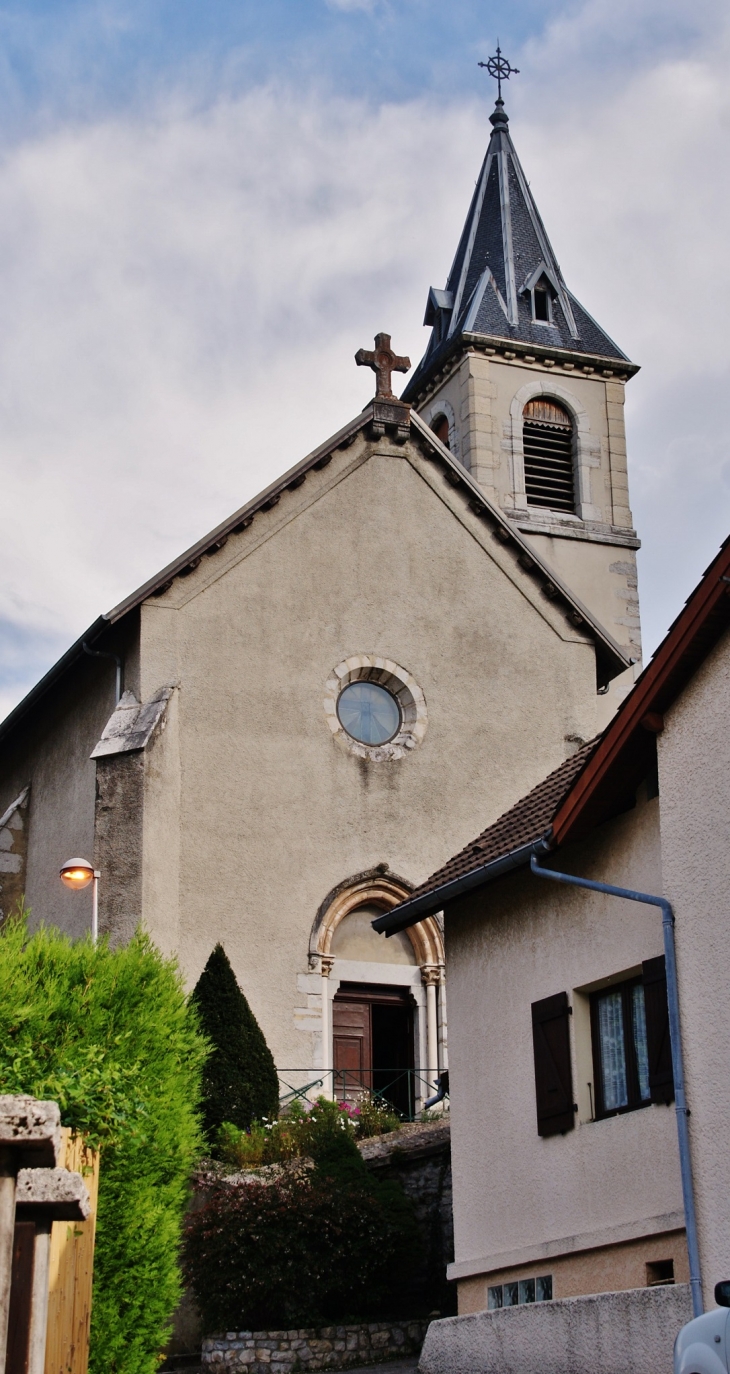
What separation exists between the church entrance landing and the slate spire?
17981mm

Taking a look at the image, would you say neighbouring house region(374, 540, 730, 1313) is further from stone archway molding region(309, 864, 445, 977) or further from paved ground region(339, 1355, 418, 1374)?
stone archway molding region(309, 864, 445, 977)

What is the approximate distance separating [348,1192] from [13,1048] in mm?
6885

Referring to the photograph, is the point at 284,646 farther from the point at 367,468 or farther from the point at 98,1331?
the point at 98,1331

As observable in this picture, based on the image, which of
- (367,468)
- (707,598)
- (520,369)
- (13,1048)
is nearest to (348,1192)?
(13,1048)

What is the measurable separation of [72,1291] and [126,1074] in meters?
1.56

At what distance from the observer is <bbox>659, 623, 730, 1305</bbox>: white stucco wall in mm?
11438

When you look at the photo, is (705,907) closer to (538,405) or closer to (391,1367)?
(391,1367)

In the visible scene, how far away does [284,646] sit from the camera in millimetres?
24688

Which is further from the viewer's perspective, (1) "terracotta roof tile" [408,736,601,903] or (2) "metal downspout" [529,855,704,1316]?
(1) "terracotta roof tile" [408,736,601,903]

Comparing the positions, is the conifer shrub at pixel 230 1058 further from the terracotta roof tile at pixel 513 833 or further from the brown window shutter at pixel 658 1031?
the brown window shutter at pixel 658 1031

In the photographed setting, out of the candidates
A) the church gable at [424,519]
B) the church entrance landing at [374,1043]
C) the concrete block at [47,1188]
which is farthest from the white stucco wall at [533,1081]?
the church gable at [424,519]

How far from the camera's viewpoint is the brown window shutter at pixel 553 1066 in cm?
1406

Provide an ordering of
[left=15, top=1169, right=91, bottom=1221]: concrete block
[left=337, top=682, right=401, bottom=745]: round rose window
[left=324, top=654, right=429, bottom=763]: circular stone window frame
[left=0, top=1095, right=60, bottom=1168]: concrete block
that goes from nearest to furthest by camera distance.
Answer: [left=0, top=1095, right=60, bottom=1168]: concrete block → [left=15, top=1169, right=91, bottom=1221]: concrete block → [left=324, top=654, right=429, bottom=763]: circular stone window frame → [left=337, top=682, right=401, bottom=745]: round rose window

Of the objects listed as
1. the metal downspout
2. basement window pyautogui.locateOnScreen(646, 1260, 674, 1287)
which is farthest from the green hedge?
the metal downspout
